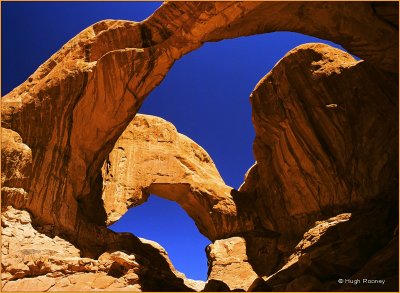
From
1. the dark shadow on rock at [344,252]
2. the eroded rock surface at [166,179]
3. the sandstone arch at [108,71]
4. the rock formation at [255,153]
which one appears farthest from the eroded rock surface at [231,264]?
the sandstone arch at [108,71]

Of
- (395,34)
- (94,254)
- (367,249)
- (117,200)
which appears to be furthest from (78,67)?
(367,249)

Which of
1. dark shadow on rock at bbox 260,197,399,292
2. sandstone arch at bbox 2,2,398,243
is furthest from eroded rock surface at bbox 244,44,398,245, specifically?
sandstone arch at bbox 2,2,398,243

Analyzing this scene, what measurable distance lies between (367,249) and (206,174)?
15568mm

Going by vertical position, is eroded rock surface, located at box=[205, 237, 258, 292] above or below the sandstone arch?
below

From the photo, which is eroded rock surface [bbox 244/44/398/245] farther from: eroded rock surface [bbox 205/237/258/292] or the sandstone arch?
the sandstone arch

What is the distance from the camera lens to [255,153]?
27.2 metres

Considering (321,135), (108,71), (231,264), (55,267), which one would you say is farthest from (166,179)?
(55,267)

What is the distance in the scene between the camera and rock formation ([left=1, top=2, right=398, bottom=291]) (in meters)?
15.1

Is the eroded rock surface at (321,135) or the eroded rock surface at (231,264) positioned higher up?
the eroded rock surface at (321,135)

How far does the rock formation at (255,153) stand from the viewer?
15.1 metres

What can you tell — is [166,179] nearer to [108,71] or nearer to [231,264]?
[231,264]

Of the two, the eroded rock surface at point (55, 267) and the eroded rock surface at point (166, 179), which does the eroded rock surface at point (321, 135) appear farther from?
the eroded rock surface at point (55, 267)

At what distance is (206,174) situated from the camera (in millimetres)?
29672

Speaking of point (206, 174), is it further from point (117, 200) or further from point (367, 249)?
point (367, 249)
